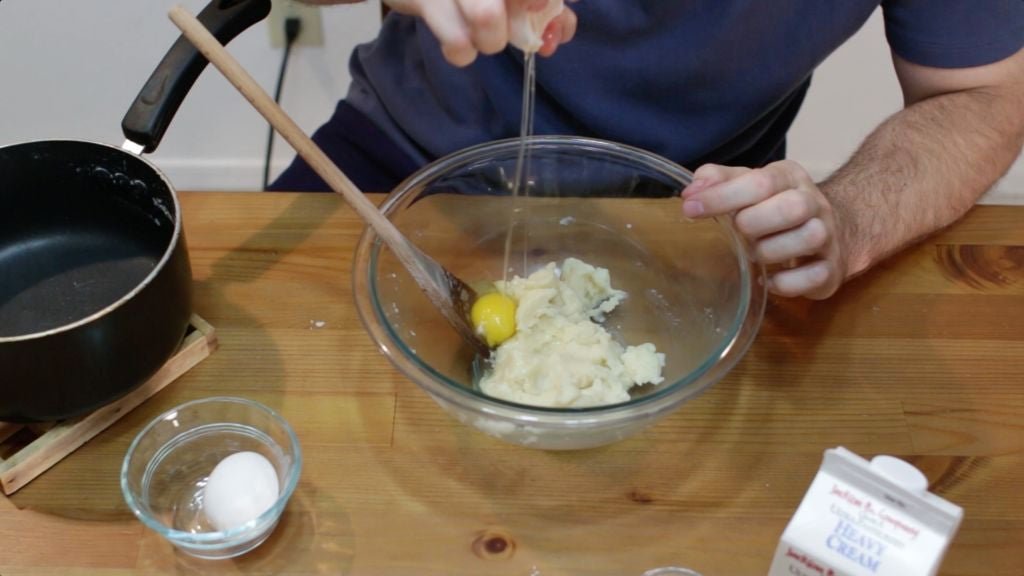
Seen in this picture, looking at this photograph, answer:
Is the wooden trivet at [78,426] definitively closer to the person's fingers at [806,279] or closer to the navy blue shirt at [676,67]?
the navy blue shirt at [676,67]

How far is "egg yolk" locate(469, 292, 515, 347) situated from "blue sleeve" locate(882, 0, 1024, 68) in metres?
0.70

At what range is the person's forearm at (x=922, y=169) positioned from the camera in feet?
3.54

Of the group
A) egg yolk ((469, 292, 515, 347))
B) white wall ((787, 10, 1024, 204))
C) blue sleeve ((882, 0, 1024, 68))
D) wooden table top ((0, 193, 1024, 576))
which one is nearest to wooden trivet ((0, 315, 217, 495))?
wooden table top ((0, 193, 1024, 576))

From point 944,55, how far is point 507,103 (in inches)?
23.3

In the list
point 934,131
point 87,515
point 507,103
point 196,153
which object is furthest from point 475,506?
point 196,153

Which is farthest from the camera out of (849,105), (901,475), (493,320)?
(849,105)

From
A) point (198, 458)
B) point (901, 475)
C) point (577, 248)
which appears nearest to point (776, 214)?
point (577, 248)

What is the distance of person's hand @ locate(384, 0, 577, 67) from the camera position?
719 millimetres

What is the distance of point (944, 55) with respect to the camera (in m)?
1.22

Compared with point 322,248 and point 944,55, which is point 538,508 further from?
point 944,55

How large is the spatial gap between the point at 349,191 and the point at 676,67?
1.68 ft

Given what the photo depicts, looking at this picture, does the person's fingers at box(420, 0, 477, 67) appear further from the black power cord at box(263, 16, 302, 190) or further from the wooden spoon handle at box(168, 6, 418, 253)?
the black power cord at box(263, 16, 302, 190)

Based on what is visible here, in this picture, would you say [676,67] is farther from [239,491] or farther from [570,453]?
[239,491]

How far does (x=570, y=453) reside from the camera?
0.90 m
